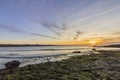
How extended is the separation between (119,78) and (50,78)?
4.88 metres

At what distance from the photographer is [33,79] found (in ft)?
38.4

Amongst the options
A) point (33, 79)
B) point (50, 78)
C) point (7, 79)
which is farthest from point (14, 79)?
point (50, 78)

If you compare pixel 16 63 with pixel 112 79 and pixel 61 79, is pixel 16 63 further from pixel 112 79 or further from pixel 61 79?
pixel 112 79

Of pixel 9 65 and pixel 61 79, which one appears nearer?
pixel 61 79

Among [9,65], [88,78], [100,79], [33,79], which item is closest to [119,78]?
[100,79]

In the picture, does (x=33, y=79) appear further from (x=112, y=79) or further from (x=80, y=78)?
(x=112, y=79)

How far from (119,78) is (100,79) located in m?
1.41

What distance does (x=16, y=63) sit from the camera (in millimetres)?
21219

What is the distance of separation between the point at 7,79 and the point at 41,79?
95.9 inches

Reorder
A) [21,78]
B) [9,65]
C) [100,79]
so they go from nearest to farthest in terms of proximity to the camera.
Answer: [100,79], [21,78], [9,65]

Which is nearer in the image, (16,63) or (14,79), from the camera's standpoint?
(14,79)

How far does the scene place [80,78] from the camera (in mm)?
11602

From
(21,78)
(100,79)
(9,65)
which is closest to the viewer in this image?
(100,79)

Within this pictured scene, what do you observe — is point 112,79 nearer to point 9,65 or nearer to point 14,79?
point 14,79
